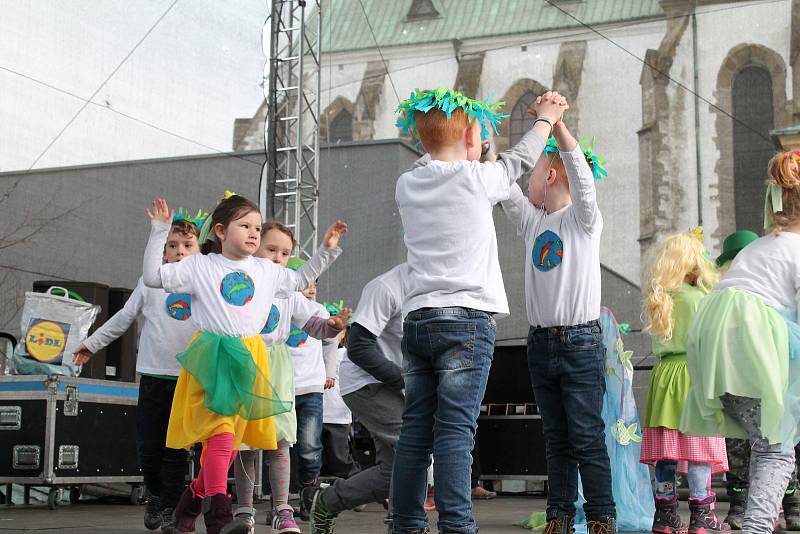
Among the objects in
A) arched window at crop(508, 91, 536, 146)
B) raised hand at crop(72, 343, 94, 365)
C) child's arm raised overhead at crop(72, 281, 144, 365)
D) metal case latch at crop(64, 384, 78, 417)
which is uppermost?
arched window at crop(508, 91, 536, 146)

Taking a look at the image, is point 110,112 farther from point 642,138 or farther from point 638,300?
point 642,138

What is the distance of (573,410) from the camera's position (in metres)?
3.59

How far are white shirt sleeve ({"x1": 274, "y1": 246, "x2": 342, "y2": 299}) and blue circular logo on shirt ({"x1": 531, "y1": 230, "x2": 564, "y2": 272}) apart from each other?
0.84 m

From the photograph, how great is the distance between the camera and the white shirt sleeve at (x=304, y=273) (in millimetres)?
4277

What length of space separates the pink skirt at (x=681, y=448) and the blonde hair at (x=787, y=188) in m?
1.39

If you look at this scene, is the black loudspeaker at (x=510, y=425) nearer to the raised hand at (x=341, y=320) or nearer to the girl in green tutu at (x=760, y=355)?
the raised hand at (x=341, y=320)

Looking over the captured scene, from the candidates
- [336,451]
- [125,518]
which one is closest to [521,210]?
[125,518]

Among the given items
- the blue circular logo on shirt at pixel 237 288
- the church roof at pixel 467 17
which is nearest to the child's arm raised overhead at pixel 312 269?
the blue circular logo on shirt at pixel 237 288

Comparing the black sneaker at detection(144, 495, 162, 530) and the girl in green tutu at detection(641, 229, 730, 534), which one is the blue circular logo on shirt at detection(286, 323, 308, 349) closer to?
the black sneaker at detection(144, 495, 162, 530)

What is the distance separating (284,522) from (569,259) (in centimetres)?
155

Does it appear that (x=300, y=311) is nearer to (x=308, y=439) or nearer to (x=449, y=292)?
(x=308, y=439)

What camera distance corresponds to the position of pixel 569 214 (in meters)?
3.79

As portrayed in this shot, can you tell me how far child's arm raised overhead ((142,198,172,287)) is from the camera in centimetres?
419

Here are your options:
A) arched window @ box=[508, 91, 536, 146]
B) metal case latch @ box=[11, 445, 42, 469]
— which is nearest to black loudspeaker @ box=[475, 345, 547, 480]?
metal case latch @ box=[11, 445, 42, 469]
